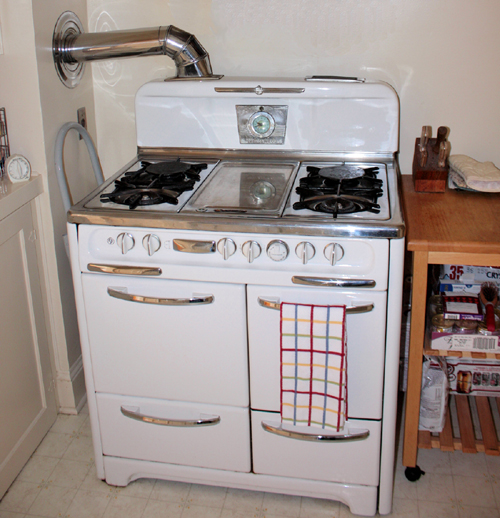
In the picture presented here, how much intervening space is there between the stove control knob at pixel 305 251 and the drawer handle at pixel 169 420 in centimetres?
55

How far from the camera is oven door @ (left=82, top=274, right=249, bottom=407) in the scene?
1574 millimetres

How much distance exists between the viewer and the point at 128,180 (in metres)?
1.77

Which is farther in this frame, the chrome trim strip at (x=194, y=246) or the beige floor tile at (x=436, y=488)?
the beige floor tile at (x=436, y=488)

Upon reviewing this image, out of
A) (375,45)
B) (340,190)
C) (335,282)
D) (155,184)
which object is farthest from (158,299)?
(375,45)

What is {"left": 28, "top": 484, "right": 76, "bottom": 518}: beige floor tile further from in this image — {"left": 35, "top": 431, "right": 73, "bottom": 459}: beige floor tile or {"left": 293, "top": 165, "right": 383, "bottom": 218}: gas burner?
{"left": 293, "top": 165, "right": 383, "bottom": 218}: gas burner

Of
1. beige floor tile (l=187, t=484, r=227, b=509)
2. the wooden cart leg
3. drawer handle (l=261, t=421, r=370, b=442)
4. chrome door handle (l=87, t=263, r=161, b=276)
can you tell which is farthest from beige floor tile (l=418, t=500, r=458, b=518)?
chrome door handle (l=87, t=263, r=161, b=276)

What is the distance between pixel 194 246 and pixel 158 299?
18 centimetres

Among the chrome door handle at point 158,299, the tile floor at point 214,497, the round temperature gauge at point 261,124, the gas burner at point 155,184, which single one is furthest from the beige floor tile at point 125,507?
the round temperature gauge at point 261,124

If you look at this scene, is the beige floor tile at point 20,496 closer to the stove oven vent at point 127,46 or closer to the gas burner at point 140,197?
the gas burner at point 140,197

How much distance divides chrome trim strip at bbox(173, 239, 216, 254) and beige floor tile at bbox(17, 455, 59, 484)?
0.92 meters

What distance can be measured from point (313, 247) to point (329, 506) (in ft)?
2.69

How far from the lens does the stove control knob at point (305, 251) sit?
1.46 metres

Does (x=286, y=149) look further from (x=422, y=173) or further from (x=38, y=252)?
(x=38, y=252)

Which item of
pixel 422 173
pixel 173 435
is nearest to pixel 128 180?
pixel 173 435
